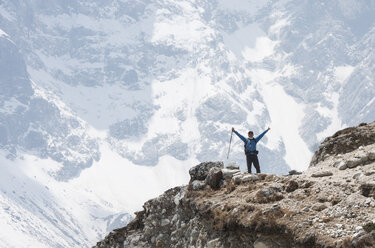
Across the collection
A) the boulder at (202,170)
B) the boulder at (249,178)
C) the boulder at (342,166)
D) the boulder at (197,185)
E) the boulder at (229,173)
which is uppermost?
the boulder at (202,170)

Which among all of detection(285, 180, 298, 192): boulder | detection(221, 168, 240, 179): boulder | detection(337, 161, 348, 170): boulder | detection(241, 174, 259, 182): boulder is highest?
detection(221, 168, 240, 179): boulder

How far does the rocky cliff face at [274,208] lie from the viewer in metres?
16.1

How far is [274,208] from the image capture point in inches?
714

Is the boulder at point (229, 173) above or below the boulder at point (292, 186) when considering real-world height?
above

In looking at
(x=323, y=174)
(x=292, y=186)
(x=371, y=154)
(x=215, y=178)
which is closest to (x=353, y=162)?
(x=371, y=154)

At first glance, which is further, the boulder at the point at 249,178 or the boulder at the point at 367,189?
the boulder at the point at 249,178

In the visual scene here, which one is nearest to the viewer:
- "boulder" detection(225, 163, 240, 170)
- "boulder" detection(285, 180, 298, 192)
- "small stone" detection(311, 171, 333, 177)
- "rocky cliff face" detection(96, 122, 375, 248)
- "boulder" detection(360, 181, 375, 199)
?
"rocky cliff face" detection(96, 122, 375, 248)

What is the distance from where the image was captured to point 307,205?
17.7 meters

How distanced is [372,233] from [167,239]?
1170 cm

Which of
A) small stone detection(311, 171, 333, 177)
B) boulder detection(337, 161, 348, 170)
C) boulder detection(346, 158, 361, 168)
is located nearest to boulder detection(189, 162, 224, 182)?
small stone detection(311, 171, 333, 177)

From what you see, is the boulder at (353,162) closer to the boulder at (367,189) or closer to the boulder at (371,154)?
the boulder at (371,154)

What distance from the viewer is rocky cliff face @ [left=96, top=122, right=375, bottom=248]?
1612cm

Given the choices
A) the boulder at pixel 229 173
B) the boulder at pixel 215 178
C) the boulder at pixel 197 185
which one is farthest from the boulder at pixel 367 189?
the boulder at pixel 197 185

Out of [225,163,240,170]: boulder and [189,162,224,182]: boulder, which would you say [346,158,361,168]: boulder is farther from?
[189,162,224,182]: boulder
